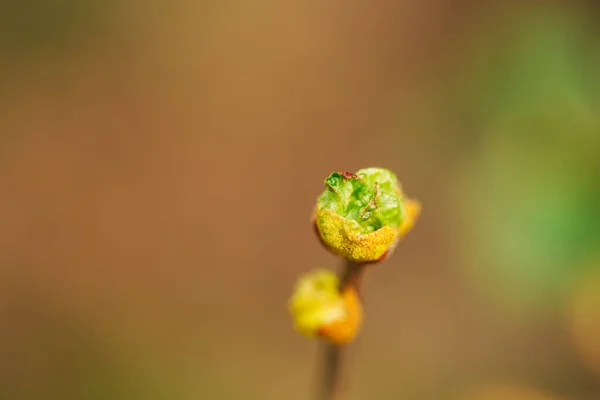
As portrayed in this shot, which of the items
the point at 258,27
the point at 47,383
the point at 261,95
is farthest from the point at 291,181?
the point at 47,383

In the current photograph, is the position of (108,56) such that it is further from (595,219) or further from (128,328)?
(595,219)

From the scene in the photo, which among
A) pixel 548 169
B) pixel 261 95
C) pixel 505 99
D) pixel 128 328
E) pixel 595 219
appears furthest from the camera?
pixel 261 95

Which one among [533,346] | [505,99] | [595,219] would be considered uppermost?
[505,99]

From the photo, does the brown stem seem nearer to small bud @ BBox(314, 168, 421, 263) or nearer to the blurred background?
small bud @ BBox(314, 168, 421, 263)

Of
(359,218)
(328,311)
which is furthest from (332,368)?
(359,218)

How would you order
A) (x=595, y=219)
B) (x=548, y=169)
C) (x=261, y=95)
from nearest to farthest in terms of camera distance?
1. (x=595, y=219)
2. (x=548, y=169)
3. (x=261, y=95)

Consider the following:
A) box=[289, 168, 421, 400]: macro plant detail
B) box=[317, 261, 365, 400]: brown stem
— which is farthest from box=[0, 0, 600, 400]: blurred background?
box=[289, 168, 421, 400]: macro plant detail
